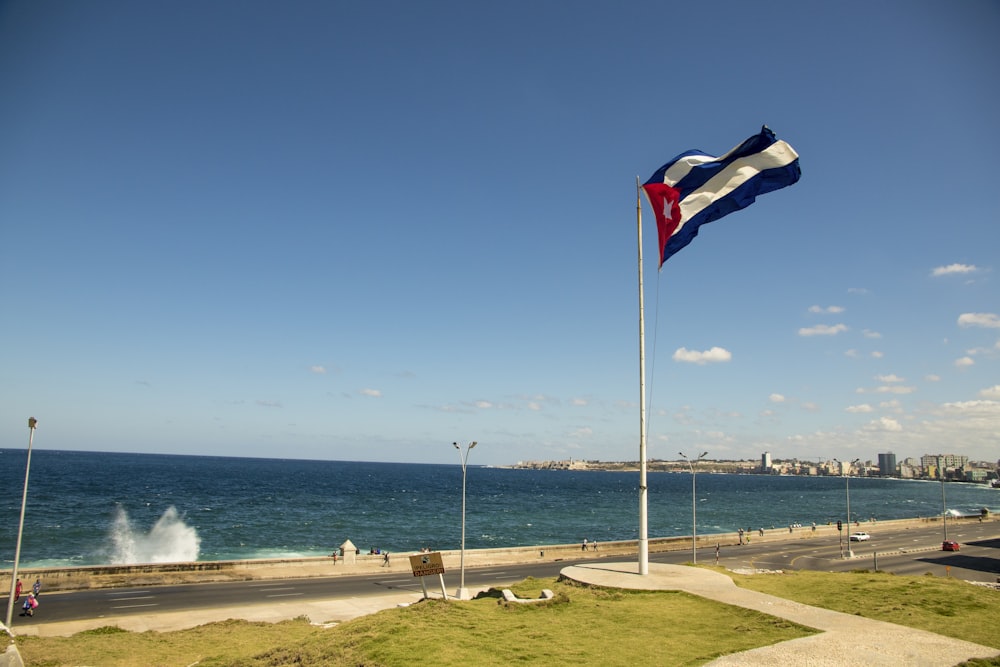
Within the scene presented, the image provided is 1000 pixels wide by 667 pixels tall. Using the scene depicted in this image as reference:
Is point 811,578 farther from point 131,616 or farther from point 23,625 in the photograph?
point 23,625

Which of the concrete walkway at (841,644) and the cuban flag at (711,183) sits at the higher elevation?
the cuban flag at (711,183)

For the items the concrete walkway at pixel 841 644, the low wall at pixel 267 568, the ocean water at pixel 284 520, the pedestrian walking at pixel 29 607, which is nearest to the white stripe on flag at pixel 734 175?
the concrete walkway at pixel 841 644

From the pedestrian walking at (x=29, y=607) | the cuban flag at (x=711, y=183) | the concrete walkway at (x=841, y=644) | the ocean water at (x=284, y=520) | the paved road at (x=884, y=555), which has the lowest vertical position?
the ocean water at (x=284, y=520)

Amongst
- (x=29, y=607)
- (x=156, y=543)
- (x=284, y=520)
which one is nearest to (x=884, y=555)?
(x=29, y=607)

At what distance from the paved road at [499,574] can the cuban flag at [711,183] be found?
81.6 feet

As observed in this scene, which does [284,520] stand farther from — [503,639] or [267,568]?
[503,639]

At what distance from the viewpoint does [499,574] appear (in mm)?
45625

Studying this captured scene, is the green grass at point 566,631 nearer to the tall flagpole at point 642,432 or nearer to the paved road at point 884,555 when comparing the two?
the tall flagpole at point 642,432

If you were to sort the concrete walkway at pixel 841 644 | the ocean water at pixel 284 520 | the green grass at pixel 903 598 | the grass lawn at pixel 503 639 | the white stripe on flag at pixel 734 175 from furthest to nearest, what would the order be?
the ocean water at pixel 284 520 < the white stripe on flag at pixel 734 175 < the green grass at pixel 903 598 < the grass lawn at pixel 503 639 < the concrete walkway at pixel 841 644

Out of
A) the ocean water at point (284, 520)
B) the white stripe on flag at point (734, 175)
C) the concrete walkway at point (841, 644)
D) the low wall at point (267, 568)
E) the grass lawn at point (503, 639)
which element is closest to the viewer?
the concrete walkway at point (841, 644)

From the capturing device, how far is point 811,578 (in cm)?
2239

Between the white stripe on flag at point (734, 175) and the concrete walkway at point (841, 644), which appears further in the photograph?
the white stripe on flag at point (734, 175)

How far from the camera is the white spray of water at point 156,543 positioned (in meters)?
61.0

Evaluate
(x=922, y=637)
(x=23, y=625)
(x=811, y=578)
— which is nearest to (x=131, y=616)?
(x=23, y=625)
